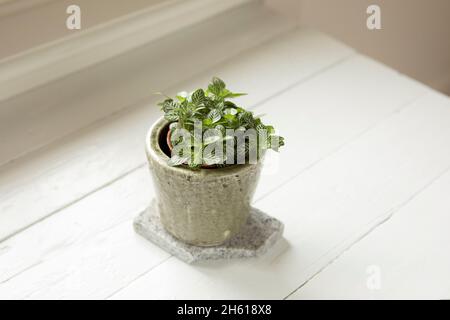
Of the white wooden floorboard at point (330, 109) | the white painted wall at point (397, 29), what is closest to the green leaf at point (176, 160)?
the white wooden floorboard at point (330, 109)

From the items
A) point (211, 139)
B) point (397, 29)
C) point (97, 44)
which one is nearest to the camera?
point (211, 139)

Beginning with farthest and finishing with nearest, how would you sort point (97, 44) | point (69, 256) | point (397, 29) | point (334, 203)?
1. point (397, 29)
2. point (97, 44)
3. point (334, 203)
4. point (69, 256)

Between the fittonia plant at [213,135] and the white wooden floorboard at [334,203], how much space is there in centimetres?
19

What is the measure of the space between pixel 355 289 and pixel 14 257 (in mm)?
500

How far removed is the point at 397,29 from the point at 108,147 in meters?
1.13

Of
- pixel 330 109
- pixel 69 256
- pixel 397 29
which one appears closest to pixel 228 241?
pixel 69 256

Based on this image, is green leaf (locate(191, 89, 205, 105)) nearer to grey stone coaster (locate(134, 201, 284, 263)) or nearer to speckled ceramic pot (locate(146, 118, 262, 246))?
speckled ceramic pot (locate(146, 118, 262, 246))

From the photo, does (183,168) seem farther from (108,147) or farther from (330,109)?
(330,109)

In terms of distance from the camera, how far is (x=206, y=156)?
32.3 inches

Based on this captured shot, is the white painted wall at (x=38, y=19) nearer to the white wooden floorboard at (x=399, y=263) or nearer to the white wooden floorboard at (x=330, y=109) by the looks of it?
the white wooden floorboard at (x=330, y=109)

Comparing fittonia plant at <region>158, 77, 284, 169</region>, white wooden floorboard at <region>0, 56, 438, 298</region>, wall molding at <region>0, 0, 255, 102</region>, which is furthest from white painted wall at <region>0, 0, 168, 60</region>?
fittonia plant at <region>158, 77, 284, 169</region>

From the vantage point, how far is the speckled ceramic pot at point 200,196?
0.83 metres

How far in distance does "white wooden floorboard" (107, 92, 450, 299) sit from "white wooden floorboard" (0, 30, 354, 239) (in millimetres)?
158

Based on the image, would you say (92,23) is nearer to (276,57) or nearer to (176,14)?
(176,14)
